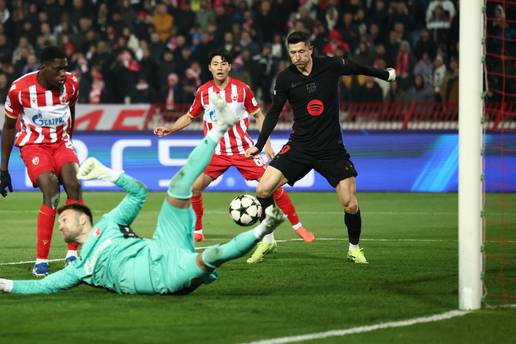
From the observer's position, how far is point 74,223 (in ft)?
25.8

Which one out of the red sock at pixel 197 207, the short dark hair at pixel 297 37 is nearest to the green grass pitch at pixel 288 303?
the red sock at pixel 197 207

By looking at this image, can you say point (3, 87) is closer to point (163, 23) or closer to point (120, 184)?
point (163, 23)

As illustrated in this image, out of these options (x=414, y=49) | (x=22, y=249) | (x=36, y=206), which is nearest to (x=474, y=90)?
(x=22, y=249)

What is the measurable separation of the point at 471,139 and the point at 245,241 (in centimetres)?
164

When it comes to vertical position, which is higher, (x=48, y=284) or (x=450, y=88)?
(x=450, y=88)

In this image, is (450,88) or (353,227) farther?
(450,88)

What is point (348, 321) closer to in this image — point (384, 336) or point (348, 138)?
point (384, 336)

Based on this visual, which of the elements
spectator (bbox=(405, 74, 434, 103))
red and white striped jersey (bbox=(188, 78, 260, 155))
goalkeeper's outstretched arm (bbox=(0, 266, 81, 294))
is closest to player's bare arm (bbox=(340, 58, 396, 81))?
red and white striped jersey (bbox=(188, 78, 260, 155))

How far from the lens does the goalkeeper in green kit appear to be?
24.9ft

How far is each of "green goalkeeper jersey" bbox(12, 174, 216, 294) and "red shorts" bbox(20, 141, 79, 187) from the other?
2.07m

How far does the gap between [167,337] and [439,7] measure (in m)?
17.6

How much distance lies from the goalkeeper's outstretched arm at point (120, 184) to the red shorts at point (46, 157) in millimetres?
1843

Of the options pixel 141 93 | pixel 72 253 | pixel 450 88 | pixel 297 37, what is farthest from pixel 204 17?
pixel 72 253

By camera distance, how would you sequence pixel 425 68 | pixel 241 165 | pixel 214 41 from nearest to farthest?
1. pixel 241 165
2. pixel 425 68
3. pixel 214 41
